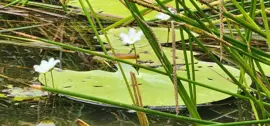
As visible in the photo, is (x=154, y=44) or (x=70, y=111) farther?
(x=70, y=111)

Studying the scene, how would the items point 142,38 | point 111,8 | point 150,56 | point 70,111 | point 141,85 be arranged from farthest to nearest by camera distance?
point 111,8
point 142,38
point 150,56
point 141,85
point 70,111

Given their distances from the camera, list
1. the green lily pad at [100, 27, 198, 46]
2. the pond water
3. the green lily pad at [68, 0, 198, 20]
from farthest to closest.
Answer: the green lily pad at [68, 0, 198, 20] → the green lily pad at [100, 27, 198, 46] → the pond water

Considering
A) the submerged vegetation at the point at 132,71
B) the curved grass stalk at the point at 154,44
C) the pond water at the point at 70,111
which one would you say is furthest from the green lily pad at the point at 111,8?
the curved grass stalk at the point at 154,44

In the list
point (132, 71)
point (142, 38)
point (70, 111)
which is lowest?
point (70, 111)

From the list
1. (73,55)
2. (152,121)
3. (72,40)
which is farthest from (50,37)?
(152,121)

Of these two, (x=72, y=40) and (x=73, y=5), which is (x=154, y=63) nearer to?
(x=72, y=40)

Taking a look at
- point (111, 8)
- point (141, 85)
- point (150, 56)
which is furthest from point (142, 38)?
point (141, 85)

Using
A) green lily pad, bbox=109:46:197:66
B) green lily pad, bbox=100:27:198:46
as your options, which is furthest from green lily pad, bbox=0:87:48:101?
green lily pad, bbox=100:27:198:46

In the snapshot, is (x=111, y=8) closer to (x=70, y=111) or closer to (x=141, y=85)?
(x=141, y=85)

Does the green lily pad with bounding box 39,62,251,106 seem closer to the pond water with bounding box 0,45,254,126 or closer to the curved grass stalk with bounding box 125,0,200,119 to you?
the pond water with bounding box 0,45,254,126
